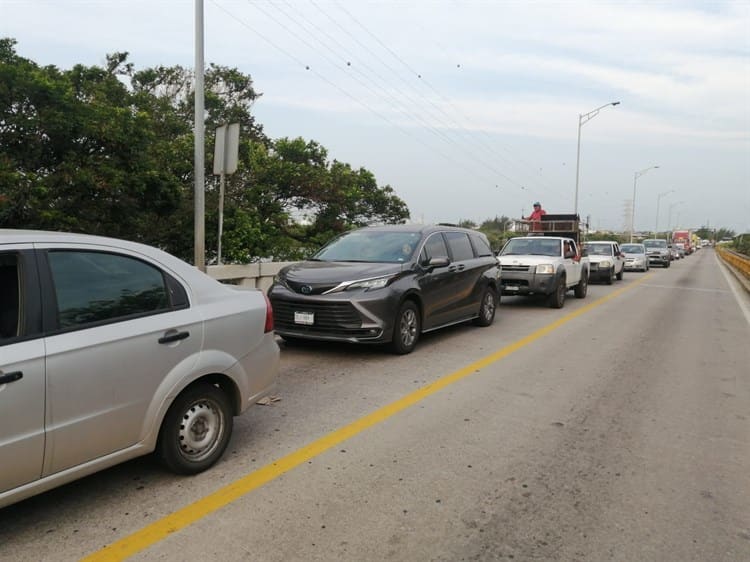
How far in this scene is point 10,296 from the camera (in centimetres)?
297

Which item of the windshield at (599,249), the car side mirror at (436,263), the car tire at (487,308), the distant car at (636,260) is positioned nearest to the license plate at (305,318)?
the car side mirror at (436,263)

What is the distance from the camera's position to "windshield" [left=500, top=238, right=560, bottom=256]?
14.0m

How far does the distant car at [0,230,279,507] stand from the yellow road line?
1.19 feet

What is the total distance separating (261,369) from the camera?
4.27m

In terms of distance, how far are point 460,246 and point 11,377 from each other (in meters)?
7.37

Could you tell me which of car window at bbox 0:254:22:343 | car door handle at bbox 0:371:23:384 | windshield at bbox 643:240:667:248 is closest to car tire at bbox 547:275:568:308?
car window at bbox 0:254:22:343

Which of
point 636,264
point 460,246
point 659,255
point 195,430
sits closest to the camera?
point 195,430

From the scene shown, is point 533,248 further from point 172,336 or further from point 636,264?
point 636,264

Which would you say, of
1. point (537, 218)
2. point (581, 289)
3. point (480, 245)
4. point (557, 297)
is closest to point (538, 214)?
point (537, 218)

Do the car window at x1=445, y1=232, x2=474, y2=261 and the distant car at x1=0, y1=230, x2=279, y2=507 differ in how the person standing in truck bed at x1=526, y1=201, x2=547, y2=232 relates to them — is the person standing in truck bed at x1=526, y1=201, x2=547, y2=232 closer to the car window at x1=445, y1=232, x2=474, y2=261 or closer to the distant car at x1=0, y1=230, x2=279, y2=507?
the car window at x1=445, y1=232, x2=474, y2=261

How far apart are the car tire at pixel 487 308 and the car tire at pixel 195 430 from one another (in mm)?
6493

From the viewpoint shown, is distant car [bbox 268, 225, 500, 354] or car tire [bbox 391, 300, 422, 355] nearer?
distant car [bbox 268, 225, 500, 354]

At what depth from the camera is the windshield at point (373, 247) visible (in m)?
8.00

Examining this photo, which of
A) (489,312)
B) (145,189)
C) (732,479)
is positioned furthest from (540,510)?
(145,189)
